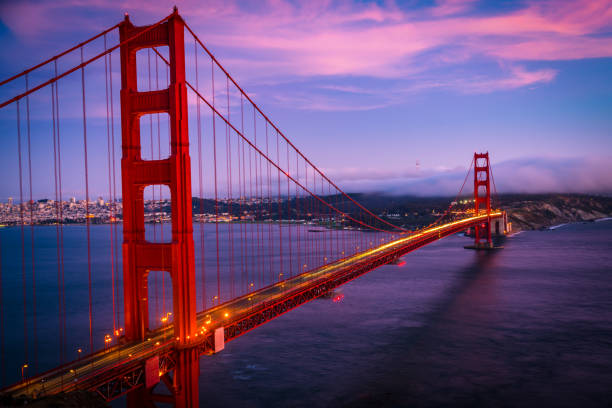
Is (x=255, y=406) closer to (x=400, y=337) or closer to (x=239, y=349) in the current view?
(x=239, y=349)

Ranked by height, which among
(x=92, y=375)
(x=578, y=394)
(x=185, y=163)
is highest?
(x=185, y=163)

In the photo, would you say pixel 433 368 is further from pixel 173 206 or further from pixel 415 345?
pixel 173 206

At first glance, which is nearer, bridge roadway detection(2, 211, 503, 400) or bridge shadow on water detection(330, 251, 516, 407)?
bridge roadway detection(2, 211, 503, 400)

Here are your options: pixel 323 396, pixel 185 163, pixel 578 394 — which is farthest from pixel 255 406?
pixel 578 394

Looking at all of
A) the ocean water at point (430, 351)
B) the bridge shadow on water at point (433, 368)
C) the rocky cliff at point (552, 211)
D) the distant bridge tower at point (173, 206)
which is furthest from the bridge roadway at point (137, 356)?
the rocky cliff at point (552, 211)

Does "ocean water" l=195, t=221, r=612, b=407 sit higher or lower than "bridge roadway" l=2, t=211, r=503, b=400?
lower

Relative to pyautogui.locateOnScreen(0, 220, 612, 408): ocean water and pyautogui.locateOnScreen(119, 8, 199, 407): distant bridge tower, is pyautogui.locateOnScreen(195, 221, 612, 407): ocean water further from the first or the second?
pyautogui.locateOnScreen(119, 8, 199, 407): distant bridge tower

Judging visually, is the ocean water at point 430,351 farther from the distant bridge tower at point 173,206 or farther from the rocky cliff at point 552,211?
the rocky cliff at point 552,211

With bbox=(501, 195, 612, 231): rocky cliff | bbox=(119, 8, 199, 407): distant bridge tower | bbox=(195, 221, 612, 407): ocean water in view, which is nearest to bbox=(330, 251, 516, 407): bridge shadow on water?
bbox=(195, 221, 612, 407): ocean water
